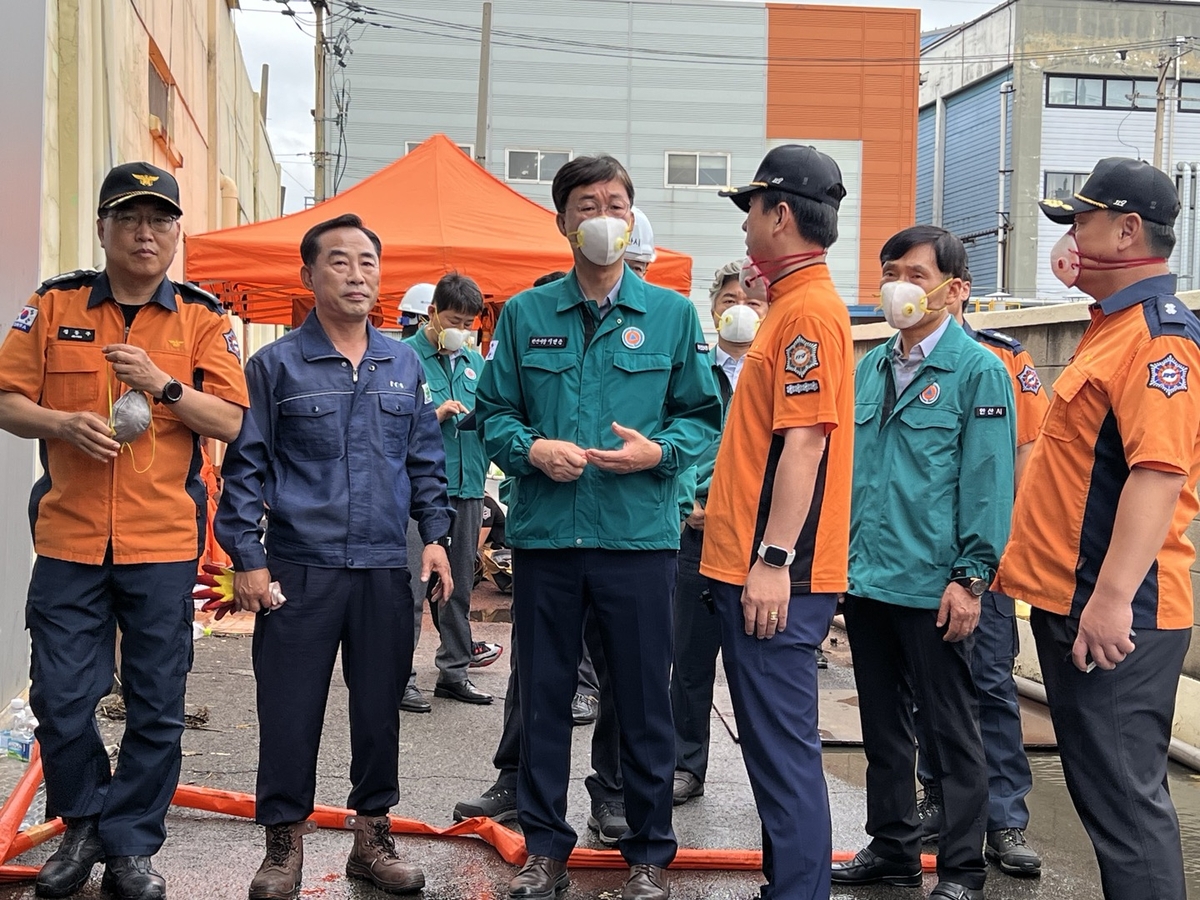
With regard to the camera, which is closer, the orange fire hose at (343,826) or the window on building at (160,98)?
the orange fire hose at (343,826)

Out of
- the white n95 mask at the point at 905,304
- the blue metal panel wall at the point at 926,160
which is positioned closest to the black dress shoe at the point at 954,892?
the white n95 mask at the point at 905,304

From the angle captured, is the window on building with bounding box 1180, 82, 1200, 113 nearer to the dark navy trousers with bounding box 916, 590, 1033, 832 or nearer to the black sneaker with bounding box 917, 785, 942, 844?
the dark navy trousers with bounding box 916, 590, 1033, 832

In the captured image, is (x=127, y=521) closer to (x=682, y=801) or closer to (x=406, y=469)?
(x=406, y=469)

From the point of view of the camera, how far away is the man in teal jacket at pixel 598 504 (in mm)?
3771

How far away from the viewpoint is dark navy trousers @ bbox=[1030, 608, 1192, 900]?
2.99 meters

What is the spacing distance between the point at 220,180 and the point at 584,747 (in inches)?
532

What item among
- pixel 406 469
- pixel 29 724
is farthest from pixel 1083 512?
pixel 29 724

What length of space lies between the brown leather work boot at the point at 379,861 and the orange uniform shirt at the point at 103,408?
1.03 m

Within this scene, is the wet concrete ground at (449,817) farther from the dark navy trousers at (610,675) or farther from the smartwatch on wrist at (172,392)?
the smartwatch on wrist at (172,392)

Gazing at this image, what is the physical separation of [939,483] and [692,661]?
1.39 meters

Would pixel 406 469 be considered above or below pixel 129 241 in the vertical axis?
below

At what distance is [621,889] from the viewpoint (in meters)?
3.90

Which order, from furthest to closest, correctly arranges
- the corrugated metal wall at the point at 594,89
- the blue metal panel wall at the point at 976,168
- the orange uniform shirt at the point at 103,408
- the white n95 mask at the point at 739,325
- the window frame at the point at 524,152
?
1. the blue metal panel wall at the point at 976,168
2. the window frame at the point at 524,152
3. the corrugated metal wall at the point at 594,89
4. the white n95 mask at the point at 739,325
5. the orange uniform shirt at the point at 103,408

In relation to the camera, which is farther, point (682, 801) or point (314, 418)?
point (682, 801)
